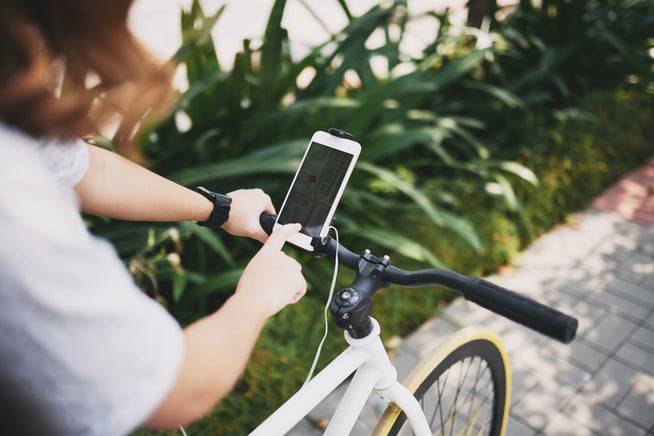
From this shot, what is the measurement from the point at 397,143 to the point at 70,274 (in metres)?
2.47

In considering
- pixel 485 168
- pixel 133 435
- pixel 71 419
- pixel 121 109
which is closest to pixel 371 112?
pixel 485 168

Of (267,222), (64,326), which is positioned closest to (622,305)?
(267,222)

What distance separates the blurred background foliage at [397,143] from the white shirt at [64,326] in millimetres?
1556

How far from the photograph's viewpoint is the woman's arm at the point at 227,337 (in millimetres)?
700

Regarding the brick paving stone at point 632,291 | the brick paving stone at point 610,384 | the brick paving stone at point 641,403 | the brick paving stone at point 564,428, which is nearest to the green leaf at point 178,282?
the brick paving stone at point 564,428

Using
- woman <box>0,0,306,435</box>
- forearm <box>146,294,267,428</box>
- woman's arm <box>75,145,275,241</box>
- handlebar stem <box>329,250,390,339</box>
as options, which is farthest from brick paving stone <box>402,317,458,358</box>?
woman <box>0,0,306,435</box>

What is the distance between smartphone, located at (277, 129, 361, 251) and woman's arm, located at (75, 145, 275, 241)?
9 cm

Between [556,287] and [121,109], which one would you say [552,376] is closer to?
[556,287]

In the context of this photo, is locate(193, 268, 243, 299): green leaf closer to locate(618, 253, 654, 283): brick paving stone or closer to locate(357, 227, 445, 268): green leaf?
locate(357, 227, 445, 268): green leaf

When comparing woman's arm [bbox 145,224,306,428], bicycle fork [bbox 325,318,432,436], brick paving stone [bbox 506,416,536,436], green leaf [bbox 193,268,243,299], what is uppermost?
woman's arm [bbox 145,224,306,428]

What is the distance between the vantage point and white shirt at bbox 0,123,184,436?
0.55 meters

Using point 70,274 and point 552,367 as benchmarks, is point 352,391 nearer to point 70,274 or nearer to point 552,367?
point 70,274

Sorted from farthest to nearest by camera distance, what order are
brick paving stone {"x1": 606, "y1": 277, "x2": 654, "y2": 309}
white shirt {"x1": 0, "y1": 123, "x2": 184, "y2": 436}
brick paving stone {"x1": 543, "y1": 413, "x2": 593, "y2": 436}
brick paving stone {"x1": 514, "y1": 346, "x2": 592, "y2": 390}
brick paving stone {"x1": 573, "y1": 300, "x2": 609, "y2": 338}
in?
brick paving stone {"x1": 606, "y1": 277, "x2": 654, "y2": 309} < brick paving stone {"x1": 573, "y1": 300, "x2": 609, "y2": 338} < brick paving stone {"x1": 514, "y1": 346, "x2": 592, "y2": 390} < brick paving stone {"x1": 543, "y1": 413, "x2": 593, "y2": 436} < white shirt {"x1": 0, "y1": 123, "x2": 184, "y2": 436}

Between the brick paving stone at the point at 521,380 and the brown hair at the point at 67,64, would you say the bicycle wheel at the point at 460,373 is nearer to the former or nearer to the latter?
the brick paving stone at the point at 521,380
